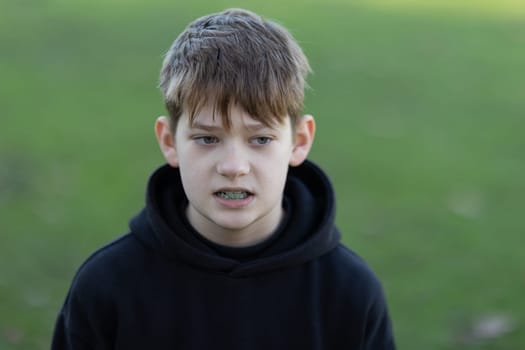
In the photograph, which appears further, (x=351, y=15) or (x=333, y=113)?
(x=351, y=15)

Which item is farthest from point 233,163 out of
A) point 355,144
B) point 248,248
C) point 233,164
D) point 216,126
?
point 355,144

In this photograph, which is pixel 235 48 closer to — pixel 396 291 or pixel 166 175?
pixel 166 175

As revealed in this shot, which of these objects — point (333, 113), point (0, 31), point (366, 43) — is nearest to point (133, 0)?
point (0, 31)

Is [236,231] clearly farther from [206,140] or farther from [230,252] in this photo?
[206,140]

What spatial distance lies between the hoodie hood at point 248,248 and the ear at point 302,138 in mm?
170

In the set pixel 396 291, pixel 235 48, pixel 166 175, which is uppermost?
pixel 235 48

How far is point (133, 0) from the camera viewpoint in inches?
368

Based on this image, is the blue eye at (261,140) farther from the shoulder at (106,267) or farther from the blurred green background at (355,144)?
the blurred green background at (355,144)

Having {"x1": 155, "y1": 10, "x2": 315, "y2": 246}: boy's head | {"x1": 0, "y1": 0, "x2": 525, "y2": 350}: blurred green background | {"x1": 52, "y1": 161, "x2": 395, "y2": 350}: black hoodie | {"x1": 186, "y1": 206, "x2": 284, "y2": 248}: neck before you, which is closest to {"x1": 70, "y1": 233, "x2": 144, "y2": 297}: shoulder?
{"x1": 52, "y1": 161, "x2": 395, "y2": 350}: black hoodie

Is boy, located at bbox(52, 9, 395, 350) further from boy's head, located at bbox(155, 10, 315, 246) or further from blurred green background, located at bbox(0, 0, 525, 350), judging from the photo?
blurred green background, located at bbox(0, 0, 525, 350)

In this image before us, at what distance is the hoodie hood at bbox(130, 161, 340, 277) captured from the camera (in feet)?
8.57

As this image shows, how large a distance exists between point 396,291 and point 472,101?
288cm

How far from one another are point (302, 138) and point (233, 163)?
13.5 inches

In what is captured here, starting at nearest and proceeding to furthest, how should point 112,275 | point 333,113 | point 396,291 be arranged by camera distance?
point 112,275 → point 396,291 → point 333,113
